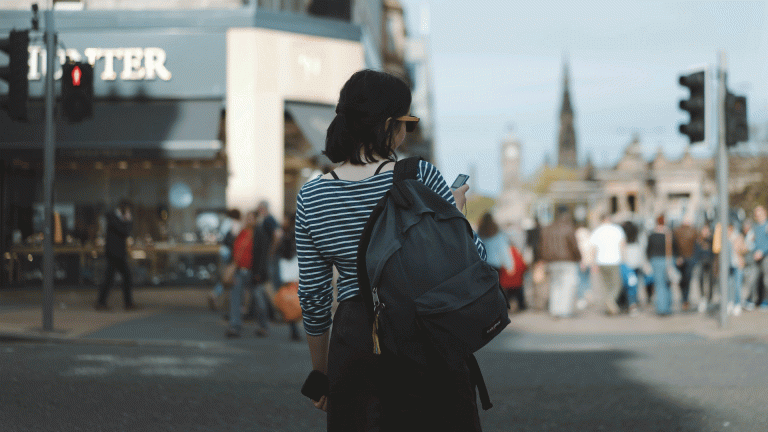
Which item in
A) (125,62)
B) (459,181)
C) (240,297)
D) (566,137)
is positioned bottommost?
(240,297)

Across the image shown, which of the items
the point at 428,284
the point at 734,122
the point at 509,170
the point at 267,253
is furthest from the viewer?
the point at 509,170

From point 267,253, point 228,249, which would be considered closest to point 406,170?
point 267,253

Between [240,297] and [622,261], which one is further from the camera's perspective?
[622,261]

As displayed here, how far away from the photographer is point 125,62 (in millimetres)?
15289

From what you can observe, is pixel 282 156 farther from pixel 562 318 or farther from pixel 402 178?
pixel 402 178

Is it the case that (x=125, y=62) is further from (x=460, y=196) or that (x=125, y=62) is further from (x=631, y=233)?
(x=460, y=196)

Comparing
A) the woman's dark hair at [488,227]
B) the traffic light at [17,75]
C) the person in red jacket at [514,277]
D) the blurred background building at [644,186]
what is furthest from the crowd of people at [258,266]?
the blurred background building at [644,186]

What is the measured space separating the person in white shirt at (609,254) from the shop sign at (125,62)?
7.94 m

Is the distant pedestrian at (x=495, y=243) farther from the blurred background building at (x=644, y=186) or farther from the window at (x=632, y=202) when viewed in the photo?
the window at (x=632, y=202)

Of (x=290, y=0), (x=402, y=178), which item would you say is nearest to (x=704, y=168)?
(x=290, y=0)

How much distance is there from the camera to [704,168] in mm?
91625

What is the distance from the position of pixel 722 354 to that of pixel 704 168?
8848cm

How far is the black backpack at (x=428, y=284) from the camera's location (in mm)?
2117

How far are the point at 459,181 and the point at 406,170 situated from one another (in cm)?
35
